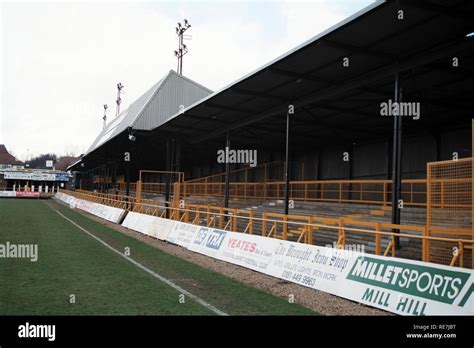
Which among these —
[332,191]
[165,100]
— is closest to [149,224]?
[332,191]

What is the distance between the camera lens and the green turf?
717 centimetres

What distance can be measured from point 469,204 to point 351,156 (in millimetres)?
16964

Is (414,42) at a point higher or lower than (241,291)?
higher

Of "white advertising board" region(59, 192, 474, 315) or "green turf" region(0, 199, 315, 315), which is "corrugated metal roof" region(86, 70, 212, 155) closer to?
"green turf" region(0, 199, 315, 315)

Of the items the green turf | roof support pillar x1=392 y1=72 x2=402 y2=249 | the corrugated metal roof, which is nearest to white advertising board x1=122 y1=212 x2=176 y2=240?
the green turf

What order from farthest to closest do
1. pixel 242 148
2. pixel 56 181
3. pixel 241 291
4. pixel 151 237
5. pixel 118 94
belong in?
pixel 56 181
pixel 118 94
pixel 242 148
pixel 151 237
pixel 241 291

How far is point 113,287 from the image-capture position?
8.72 m

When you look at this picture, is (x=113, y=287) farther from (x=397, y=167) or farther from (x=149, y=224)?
(x=149, y=224)

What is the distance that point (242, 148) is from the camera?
32.8m

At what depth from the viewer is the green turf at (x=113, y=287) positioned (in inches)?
282

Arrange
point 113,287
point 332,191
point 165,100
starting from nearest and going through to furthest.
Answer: point 113,287
point 332,191
point 165,100

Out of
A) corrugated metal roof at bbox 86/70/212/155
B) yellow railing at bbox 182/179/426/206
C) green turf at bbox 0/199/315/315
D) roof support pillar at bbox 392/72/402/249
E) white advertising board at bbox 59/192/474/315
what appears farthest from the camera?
corrugated metal roof at bbox 86/70/212/155
